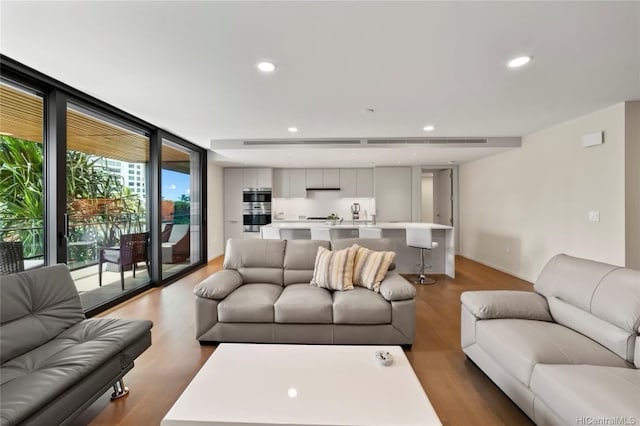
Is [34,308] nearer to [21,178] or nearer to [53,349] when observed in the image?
[53,349]

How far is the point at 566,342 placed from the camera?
177 centimetres

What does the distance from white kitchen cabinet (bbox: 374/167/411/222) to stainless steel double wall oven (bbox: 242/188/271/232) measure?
290 centimetres

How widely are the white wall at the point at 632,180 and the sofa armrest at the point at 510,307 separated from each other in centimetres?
211

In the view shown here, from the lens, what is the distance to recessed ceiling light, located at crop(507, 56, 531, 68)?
2.27 m

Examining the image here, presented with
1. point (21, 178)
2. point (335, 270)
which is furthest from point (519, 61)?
point (21, 178)

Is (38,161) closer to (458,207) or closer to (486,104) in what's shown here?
(486,104)

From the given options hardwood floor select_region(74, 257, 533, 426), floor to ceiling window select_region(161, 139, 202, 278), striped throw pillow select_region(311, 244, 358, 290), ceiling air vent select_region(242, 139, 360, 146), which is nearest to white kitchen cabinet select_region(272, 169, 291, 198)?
floor to ceiling window select_region(161, 139, 202, 278)

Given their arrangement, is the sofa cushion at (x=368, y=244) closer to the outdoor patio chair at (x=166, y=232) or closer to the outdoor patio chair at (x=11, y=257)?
the outdoor patio chair at (x=11, y=257)

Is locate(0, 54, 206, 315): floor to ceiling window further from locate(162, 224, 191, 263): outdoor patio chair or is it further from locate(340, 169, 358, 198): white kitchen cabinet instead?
locate(340, 169, 358, 198): white kitchen cabinet

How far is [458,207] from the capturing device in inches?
285

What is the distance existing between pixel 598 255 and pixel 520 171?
190cm

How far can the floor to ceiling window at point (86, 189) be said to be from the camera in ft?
8.48

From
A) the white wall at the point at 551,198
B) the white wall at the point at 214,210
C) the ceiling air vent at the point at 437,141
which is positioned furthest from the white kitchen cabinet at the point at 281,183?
the white wall at the point at 551,198

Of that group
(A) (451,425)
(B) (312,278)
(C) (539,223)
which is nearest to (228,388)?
(A) (451,425)
